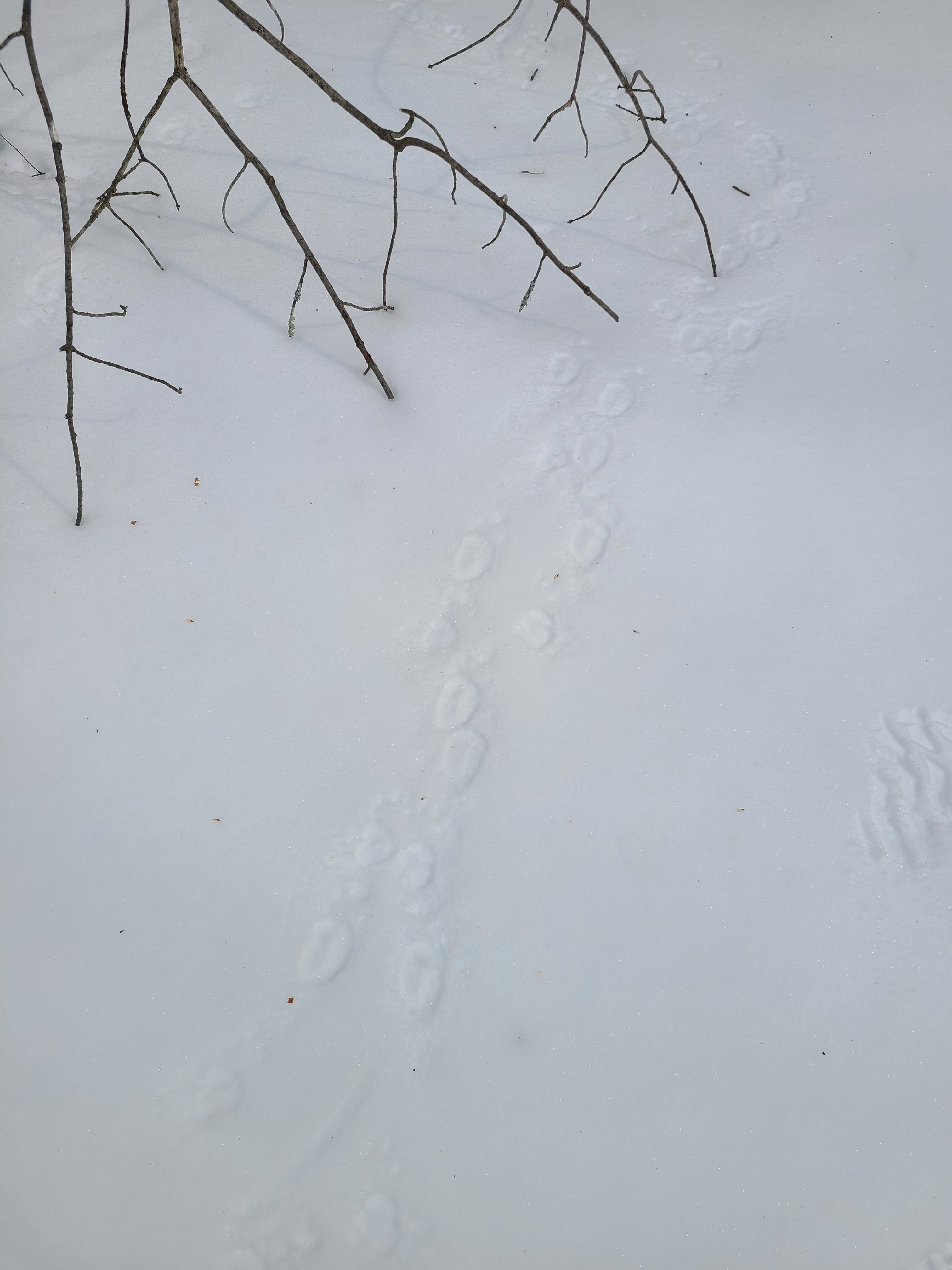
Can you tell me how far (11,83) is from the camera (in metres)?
1.62

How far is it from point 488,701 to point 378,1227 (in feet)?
1.87

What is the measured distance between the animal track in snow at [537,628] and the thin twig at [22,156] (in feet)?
3.96

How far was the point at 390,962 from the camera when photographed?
0.99 m

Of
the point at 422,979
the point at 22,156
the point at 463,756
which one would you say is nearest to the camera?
the point at 422,979

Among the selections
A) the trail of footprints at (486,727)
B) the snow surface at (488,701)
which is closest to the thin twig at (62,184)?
the snow surface at (488,701)

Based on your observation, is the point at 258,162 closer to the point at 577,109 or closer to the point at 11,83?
the point at 577,109

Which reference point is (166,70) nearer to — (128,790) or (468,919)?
(128,790)

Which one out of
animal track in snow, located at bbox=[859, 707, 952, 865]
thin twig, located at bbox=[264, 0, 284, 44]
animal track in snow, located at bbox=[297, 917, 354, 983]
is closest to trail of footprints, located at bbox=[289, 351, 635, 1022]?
animal track in snow, located at bbox=[297, 917, 354, 983]

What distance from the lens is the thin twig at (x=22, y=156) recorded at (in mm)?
1578

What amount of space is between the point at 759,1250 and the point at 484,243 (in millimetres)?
1444

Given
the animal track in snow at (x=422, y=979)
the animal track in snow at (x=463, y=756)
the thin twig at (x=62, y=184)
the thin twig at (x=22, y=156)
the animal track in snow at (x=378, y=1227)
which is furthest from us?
the thin twig at (x=22, y=156)

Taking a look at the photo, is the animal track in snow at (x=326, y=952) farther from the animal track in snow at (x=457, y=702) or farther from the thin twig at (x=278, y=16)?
the thin twig at (x=278, y=16)

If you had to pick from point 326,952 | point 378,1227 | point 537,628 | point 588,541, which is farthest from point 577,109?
point 378,1227

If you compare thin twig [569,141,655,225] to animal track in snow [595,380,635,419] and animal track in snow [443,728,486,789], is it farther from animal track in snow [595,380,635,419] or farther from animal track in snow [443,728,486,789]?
animal track in snow [443,728,486,789]
